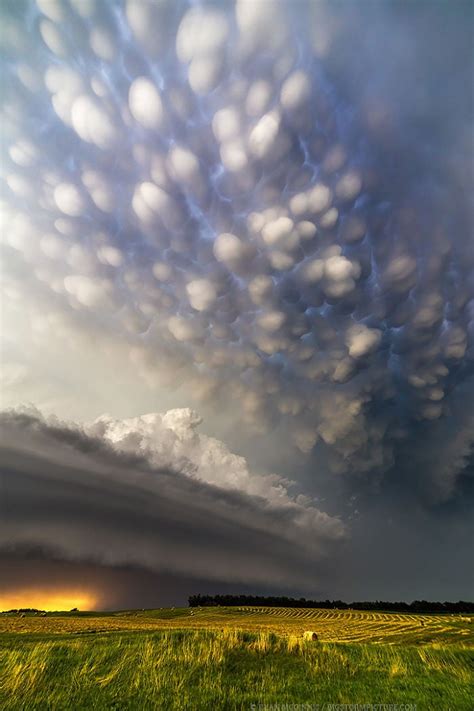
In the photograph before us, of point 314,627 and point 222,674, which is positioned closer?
point 222,674

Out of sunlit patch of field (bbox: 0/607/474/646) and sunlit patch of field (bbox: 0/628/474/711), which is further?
sunlit patch of field (bbox: 0/607/474/646)

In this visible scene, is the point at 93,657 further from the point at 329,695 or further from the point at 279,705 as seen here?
the point at 329,695

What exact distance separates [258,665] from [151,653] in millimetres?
4845

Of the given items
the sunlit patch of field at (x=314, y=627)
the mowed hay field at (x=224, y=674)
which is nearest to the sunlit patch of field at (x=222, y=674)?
the mowed hay field at (x=224, y=674)

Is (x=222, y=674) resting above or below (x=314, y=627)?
below

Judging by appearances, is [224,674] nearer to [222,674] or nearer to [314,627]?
[222,674]

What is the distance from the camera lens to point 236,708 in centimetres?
1392

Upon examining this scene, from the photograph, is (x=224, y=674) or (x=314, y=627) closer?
(x=224, y=674)

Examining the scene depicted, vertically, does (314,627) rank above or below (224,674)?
above

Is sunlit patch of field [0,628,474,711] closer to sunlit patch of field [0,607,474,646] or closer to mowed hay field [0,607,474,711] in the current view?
mowed hay field [0,607,474,711]

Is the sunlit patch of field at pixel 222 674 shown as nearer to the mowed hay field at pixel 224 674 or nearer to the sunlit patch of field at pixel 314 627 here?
the mowed hay field at pixel 224 674

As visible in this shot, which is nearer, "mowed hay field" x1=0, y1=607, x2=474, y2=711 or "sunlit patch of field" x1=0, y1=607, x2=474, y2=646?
"mowed hay field" x1=0, y1=607, x2=474, y2=711

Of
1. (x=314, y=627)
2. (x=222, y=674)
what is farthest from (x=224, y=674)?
Answer: (x=314, y=627)

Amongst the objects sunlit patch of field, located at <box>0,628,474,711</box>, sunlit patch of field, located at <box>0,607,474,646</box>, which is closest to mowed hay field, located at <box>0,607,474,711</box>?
sunlit patch of field, located at <box>0,628,474,711</box>
